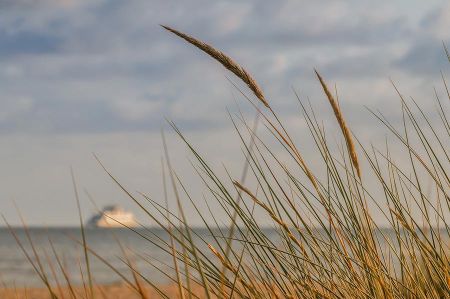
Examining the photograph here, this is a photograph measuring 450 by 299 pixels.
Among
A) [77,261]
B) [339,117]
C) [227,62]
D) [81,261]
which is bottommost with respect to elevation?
[77,261]

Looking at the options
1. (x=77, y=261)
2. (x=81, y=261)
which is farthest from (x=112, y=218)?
(x=81, y=261)

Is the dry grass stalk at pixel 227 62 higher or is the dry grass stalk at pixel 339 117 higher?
the dry grass stalk at pixel 227 62

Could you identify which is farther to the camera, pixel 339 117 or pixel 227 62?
pixel 339 117

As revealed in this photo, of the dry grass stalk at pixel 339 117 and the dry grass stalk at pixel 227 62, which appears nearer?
the dry grass stalk at pixel 227 62

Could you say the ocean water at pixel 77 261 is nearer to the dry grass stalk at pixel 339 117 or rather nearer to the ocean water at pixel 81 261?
the ocean water at pixel 81 261

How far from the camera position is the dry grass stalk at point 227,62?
1470 mm

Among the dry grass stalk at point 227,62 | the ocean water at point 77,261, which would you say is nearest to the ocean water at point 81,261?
A: the ocean water at point 77,261

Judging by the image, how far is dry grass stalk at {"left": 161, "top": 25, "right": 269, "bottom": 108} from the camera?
57.9 inches

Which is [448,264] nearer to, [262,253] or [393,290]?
[393,290]

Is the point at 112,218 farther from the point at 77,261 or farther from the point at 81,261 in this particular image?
the point at 81,261

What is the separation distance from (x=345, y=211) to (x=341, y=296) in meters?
0.20

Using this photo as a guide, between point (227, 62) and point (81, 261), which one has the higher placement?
point (81, 261)

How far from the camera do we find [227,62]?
1.53 metres

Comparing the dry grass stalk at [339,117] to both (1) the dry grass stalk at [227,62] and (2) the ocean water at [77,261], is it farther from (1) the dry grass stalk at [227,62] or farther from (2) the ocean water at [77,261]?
(2) the ocean water at [77,261]
